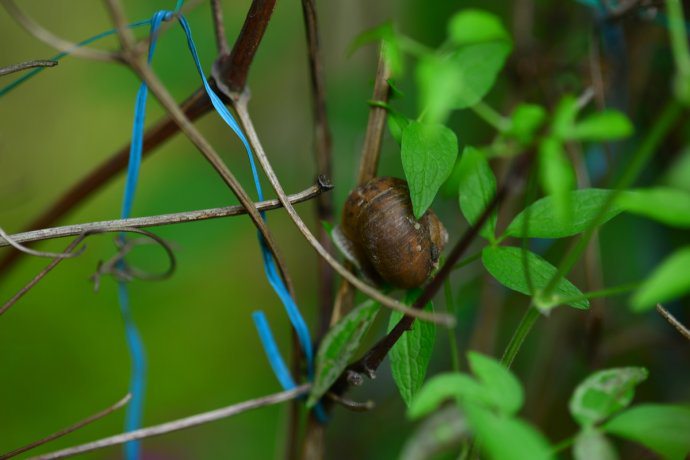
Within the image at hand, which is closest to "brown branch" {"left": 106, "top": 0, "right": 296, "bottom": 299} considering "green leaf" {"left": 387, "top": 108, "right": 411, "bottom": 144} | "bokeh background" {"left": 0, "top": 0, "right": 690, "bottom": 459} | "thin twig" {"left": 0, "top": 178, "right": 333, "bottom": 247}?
"thin twig" {"left": 0, "top": 178, "right": 333, "bottom": 247}

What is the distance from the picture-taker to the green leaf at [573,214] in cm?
42

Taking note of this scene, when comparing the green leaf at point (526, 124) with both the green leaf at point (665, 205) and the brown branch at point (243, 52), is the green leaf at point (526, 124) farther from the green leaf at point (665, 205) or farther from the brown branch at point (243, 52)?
the brown branch at point (243, 52)

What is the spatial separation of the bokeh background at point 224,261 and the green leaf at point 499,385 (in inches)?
22.3

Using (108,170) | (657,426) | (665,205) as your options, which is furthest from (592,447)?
(108,170)

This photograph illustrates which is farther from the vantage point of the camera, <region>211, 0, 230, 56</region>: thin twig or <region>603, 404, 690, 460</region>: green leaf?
<region>211, 0, 230, 56</region>: thin twig

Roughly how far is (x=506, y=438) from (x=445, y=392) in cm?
4

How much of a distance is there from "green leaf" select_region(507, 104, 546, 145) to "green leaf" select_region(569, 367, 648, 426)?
163 mm

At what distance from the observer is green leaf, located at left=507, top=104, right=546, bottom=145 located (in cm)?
32

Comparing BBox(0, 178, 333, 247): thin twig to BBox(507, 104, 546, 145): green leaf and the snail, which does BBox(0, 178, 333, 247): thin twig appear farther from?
BBox(507, 104, 546, 145): green leaf

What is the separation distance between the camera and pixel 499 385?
0.34m

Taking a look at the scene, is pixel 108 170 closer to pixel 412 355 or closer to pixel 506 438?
pixel 412 355

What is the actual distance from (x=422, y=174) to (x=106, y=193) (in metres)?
0.81

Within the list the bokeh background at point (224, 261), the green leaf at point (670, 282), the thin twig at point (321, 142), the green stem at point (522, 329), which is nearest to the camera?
the green leaf at point (670, 282)

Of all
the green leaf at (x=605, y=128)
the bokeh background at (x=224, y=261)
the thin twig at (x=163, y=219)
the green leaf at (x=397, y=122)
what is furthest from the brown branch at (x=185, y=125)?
the bokeh background at (x=224, y=261)
